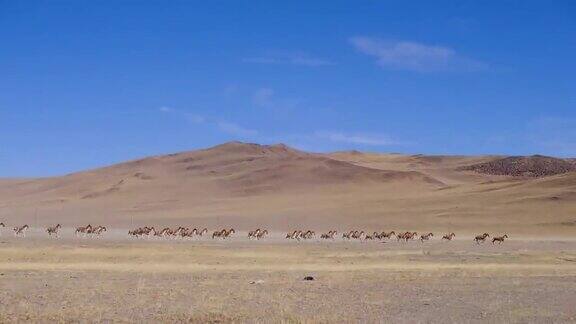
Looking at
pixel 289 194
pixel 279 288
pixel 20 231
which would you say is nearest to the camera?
pixel 279 288

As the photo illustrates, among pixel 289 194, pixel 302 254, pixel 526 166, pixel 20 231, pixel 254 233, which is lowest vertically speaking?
pixel 302 254

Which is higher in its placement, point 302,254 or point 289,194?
point 289,194

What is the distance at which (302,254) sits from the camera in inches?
1594

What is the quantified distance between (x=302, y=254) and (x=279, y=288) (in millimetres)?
19338

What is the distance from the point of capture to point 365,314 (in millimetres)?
16312

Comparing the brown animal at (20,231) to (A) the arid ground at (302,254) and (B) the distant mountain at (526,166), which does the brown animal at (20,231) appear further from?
(B) the distant mountain at (526,166)

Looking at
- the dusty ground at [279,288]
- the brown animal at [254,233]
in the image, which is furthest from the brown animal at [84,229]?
the dusty ground at [279,288]

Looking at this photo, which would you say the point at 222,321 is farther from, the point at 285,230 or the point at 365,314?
the point at 285,230

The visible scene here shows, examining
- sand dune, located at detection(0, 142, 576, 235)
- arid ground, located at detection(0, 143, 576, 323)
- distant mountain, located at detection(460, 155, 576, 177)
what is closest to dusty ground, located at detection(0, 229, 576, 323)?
arid ground, located at detection(0, 143, 576, 323)

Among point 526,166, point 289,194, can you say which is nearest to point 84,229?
point 289,194

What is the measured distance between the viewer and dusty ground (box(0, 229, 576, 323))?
1598cm

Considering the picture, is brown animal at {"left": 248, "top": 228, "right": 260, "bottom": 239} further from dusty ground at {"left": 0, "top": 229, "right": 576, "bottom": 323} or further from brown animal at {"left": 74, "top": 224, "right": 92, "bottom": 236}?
dusty ground at {"left": 0, "top": 229, "right": 576, "bottom": 323}

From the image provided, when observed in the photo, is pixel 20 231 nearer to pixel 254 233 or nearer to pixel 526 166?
pixel 254 233

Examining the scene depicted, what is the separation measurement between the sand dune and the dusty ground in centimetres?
4057
